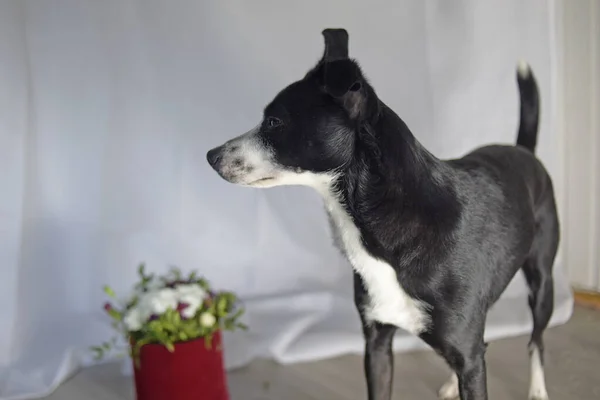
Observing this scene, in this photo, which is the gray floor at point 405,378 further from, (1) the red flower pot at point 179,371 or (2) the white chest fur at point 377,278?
(2) the white chest fur at point 377,278

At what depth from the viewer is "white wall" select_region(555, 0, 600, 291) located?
7.05ft

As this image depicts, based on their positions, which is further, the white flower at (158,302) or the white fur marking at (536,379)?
the white fur marking at (536,379)

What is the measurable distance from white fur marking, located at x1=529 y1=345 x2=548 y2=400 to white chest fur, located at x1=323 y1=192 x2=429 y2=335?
0.56m

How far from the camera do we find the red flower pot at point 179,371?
1433mm

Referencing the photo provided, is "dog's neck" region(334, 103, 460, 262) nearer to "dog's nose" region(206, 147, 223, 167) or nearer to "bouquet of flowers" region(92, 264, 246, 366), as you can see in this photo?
"dog's nose" region(206, 147, 223, 167)

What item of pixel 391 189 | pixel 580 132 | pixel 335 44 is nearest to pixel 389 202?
pixel 391 189

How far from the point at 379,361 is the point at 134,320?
0.55m

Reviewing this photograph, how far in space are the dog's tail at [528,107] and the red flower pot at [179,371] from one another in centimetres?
95

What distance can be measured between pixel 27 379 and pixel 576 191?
1897mm

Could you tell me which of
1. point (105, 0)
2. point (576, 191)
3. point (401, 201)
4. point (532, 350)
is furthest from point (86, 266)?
point (576, 191)

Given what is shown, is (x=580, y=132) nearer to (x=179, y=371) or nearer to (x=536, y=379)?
(x=536, y=379)

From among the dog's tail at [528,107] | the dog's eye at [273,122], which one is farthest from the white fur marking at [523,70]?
the dog's eye at [273,122]

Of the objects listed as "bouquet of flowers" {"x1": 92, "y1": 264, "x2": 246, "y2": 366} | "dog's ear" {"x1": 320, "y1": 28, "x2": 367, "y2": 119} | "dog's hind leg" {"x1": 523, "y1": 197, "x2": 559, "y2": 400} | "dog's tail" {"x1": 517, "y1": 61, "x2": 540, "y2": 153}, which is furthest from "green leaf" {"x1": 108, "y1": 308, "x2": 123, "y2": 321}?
"dog's tail" {"x1": 517, "y1": 61, "x2": 540, "y2": 153}

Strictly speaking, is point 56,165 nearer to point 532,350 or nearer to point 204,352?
point 204,352
